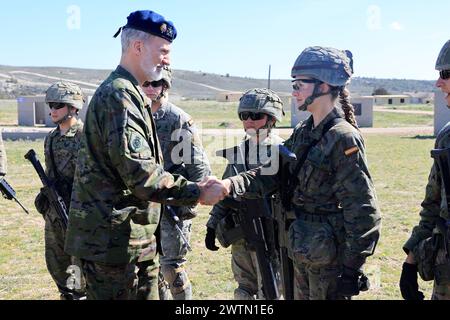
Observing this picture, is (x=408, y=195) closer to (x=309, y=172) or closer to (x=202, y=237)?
(x=202, y=237)

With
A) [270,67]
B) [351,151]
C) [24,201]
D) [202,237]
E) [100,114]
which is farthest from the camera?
[270,67]

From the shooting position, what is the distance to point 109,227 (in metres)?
3.16

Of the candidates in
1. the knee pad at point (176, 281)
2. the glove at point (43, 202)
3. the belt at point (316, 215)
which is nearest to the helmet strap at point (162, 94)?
the glove at point (43, 202)

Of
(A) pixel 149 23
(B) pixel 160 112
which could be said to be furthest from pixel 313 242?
(B) pixel 160 112

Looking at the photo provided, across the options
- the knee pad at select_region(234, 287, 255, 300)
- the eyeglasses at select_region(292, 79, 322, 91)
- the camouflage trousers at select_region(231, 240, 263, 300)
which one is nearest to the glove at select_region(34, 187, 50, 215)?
the camouflage trousers at select_region(231, 240, 263, 300)

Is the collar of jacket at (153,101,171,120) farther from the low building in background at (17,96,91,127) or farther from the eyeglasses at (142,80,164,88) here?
the low building in background at (17,96,91,127)

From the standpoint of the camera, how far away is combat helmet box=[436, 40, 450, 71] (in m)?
3.37

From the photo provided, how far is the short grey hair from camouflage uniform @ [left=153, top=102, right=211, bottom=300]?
68.0 inches

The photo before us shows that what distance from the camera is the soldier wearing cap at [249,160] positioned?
4.61 metres

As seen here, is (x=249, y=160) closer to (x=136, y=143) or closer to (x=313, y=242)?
(x=313, y=242)

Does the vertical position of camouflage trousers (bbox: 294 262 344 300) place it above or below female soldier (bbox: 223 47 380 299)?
below

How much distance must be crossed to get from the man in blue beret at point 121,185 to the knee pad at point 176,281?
1829 millimetres
